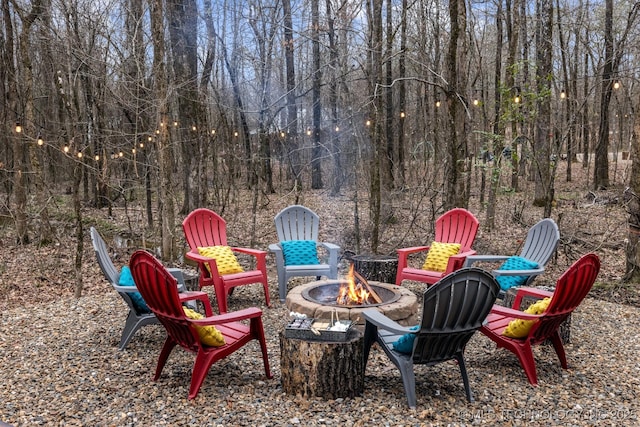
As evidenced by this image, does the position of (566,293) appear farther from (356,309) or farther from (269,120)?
(269,120)

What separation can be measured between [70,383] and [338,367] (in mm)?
1616

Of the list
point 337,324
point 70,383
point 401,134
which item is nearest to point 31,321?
point 70,383

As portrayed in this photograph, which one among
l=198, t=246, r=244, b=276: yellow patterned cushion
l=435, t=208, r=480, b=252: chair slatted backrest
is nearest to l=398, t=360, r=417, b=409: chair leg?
l=198, t=246, r=244, b=276: yellow patterned cushion

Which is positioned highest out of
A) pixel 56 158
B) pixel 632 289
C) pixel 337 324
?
pixel 56 158

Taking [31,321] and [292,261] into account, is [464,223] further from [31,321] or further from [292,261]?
[31,321]

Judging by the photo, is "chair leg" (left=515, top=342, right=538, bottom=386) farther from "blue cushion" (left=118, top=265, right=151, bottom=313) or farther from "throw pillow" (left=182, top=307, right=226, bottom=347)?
"blue cushion" (left=118, top=265, right=151, bottom=313)

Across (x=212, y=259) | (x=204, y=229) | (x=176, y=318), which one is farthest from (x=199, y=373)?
(x=204, y=229)

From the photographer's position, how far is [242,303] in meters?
4.76

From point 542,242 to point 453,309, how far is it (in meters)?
2.28

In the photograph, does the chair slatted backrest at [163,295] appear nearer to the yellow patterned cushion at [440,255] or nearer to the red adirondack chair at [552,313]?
the red adirondack chair at [552,313]

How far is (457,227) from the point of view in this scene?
5172 mm

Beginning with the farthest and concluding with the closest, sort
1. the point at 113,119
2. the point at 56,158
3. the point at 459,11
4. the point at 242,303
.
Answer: the point at 56,158 → the point at 113,119 → the point at 459,11 → the point at 242,303

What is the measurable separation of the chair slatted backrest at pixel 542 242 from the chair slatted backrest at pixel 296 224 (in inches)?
86.1

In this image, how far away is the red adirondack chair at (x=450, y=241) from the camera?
4594 mm
